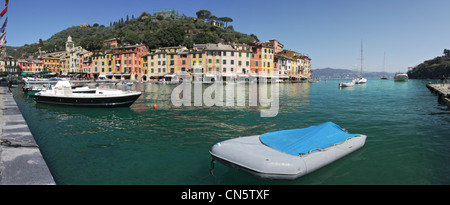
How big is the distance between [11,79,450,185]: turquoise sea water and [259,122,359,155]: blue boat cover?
804 millimetres

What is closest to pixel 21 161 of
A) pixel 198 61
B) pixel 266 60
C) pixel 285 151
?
pixel 285 151

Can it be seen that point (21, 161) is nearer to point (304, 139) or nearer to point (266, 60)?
point (304, 139)

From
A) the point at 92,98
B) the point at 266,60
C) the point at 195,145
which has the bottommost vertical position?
the point at 195,145

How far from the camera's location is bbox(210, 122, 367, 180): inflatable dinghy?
22.5ft

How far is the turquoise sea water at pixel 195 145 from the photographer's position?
801 cm

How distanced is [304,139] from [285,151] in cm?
132

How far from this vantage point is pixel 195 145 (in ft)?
36.8

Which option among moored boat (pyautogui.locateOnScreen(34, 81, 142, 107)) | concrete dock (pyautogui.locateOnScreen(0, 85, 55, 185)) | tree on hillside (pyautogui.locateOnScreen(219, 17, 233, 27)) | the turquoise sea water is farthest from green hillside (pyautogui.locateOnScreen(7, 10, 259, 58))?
concrete dock (pyautogui.locateOnScreen(0, 85, 55, 185))

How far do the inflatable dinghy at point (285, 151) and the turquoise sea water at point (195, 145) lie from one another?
52 centimetres

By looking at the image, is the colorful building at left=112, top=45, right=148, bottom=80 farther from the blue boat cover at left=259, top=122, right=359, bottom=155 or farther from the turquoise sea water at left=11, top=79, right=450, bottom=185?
the blue boat cover at left=259, top=122, right=359, bottom=155

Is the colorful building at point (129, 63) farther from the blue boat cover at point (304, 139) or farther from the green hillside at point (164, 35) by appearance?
the blue boat cover at point (304, 139)
